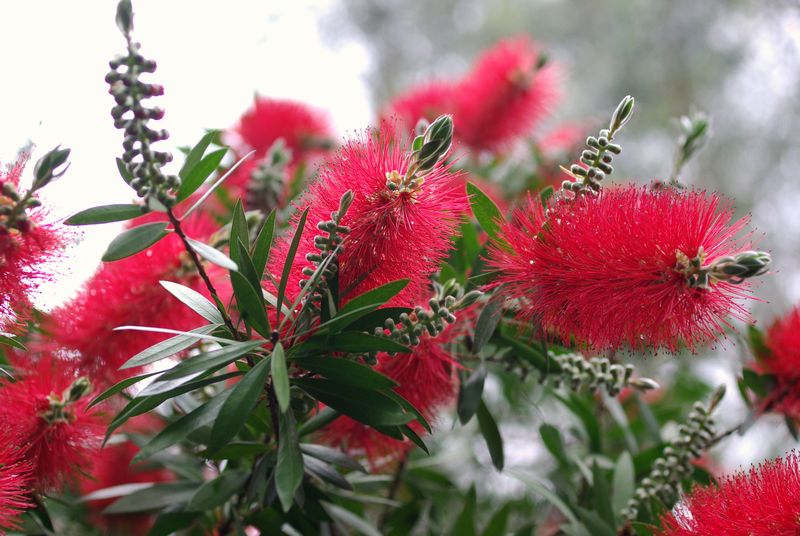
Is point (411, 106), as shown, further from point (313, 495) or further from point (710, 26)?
point (710, 26)

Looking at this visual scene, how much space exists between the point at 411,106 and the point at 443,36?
111 inches

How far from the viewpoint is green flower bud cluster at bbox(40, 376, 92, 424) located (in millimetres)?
815

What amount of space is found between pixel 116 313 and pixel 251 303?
0.30 meters

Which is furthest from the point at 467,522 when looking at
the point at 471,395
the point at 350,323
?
the point at 350,323

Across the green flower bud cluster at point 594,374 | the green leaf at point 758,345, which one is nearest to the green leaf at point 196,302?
the green flower bud cluster at point 594,374

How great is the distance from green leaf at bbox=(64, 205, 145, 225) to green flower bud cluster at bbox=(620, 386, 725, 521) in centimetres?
75

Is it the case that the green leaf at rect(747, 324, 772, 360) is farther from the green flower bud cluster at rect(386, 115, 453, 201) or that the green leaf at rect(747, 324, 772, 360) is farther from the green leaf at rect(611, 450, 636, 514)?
the green flower bud cluster at rect(386, 115, 453, 201)

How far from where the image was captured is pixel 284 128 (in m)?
1.63

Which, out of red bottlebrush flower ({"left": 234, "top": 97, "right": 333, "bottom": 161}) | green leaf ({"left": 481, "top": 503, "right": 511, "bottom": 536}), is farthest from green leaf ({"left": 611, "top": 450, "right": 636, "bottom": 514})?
red bottlebrush flower ({"left": 234, "top": 97, "right": 333, "bottom": 161})

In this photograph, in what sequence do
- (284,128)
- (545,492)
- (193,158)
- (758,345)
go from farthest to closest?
(284,128) < (758,345) < (545,492) < (193,158)

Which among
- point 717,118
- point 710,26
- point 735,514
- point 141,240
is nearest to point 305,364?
point 141,240

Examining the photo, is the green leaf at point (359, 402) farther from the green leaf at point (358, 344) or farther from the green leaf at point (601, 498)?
the green leaf at point (601, 498)

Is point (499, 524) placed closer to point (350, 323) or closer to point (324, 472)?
point (324, 472)

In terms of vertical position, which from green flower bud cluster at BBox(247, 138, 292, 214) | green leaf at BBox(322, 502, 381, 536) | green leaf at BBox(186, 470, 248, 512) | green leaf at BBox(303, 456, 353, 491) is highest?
green flower bud cluster at BBox(247, 138, 292, 214)
